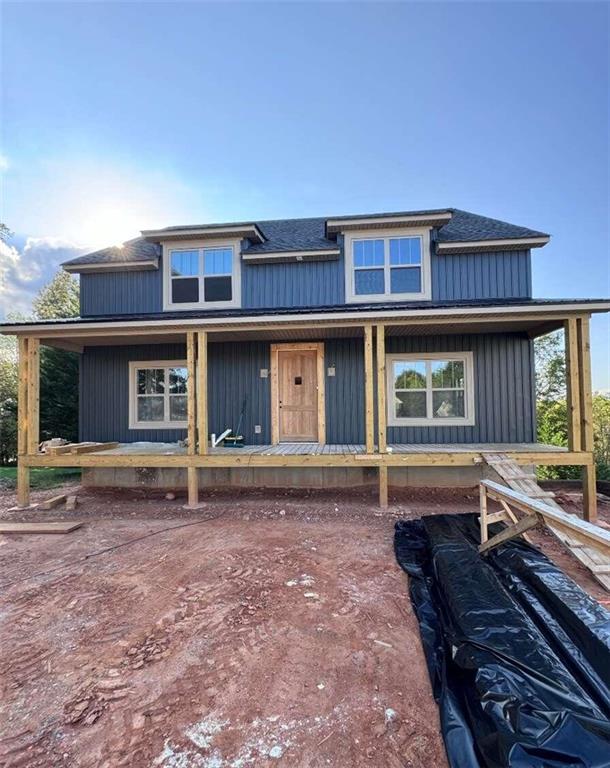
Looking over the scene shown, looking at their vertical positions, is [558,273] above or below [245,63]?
below

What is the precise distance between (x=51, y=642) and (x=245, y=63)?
1231cm

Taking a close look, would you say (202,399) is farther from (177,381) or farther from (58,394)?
(58,394)

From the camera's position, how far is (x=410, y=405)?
329 inches

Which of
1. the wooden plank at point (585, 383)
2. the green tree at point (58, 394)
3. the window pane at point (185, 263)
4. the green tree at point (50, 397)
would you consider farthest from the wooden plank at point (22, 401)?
the wooden plank at point (585, 383)

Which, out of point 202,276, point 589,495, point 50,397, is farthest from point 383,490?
point 50,397

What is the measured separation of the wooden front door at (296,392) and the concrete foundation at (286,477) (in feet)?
3.02

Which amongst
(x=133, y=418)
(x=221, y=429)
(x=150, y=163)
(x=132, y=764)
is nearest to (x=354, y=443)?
(x=221, y=429)

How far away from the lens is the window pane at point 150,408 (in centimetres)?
898

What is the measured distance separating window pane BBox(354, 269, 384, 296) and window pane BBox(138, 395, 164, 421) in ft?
18.3

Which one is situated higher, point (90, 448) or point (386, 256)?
point (386, 256)

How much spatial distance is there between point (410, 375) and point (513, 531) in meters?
5.09

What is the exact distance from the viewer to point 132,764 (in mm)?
1758

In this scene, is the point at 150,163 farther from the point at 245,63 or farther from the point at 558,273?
the point at 558,273

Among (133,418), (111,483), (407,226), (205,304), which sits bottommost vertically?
(111,483)
